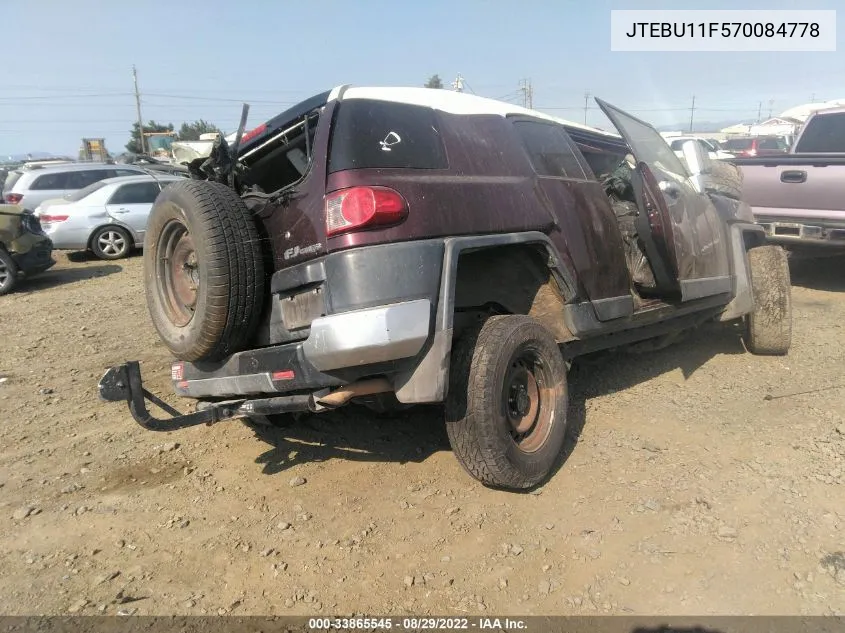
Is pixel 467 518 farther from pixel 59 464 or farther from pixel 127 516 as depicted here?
pixel 59 464

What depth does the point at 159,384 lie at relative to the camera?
15.5 ft

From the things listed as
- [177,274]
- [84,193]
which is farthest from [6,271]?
[177,274]

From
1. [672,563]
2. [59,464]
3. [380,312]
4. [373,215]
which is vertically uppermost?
[373,215]

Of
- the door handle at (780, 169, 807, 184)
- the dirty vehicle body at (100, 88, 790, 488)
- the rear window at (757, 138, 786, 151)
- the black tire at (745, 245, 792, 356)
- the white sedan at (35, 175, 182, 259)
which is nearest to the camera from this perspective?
the dirty vehicle body at (100, 88, 790, 488)

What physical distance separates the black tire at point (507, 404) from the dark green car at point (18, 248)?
857 centimetres

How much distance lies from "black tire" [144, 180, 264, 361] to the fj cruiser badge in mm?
135

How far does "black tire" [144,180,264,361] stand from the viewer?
2.65m

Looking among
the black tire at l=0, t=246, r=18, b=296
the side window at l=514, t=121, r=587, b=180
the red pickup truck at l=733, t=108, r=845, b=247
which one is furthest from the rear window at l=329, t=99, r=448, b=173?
the black tire at l=0, t=246, r=18, b=296

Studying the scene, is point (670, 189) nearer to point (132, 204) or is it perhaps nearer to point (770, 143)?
point (132, 204)

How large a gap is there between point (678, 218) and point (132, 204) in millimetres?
10362

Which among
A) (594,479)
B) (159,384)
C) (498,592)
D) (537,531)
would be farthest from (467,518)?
(159,384)

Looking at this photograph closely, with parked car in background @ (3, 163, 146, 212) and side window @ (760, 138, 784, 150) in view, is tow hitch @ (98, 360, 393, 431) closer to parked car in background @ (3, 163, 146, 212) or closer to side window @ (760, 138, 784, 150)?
parked car in background @ (3, 163, 146, 212)

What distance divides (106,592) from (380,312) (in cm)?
156

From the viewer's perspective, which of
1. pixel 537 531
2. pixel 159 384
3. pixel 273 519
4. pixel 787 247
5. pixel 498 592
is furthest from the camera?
pixel 787 247
